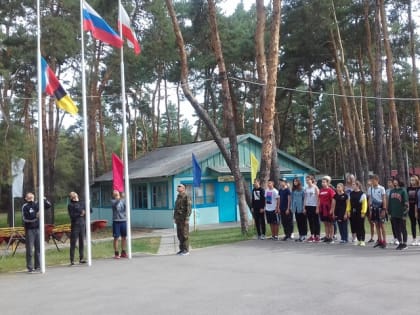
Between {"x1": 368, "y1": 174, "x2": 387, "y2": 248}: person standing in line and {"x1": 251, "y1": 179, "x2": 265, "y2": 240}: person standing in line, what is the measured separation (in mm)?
3145

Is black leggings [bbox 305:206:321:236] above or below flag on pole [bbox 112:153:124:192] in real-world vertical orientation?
below

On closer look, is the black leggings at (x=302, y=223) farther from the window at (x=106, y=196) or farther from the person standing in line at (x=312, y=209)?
the window at (x=106, y=196)

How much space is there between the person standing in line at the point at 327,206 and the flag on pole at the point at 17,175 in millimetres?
12359

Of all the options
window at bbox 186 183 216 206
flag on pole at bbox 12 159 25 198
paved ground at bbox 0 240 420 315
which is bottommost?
paved ground at bbox 0 240 420 315

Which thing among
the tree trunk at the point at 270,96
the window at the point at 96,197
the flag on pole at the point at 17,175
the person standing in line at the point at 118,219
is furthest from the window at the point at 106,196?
the person standing in line at the point at 118,219

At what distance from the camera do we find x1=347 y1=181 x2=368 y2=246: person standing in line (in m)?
12.6

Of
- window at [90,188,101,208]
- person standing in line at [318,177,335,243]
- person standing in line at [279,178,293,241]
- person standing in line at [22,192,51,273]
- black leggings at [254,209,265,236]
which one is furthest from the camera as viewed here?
window at [90,188,101,208]

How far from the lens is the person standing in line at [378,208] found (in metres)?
12.2

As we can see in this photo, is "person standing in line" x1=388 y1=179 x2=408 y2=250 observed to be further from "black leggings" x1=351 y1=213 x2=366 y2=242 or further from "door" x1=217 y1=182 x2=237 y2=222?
"door" x1=217 y1=182 x2=237 y2=222

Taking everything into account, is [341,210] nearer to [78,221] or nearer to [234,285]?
[234,285]

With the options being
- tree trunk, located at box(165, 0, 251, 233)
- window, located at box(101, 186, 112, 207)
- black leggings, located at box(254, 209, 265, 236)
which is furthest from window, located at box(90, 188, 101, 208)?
black leggings, located at box(254, 209, 265, 236)

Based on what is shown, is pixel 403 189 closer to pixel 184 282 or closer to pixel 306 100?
pixel 184 282

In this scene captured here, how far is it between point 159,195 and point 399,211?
49.6 ft

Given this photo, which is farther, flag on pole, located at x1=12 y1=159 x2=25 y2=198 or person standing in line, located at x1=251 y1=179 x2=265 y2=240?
flag on pole, located at x1=12 y1=159 x2=25 y2=198
